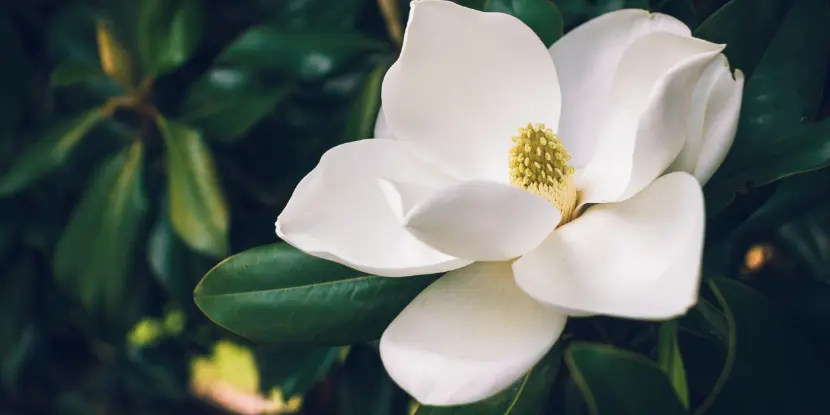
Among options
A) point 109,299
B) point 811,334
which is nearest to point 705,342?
point 811,334

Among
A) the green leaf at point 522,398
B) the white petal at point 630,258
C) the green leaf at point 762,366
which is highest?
the white petal at point 630,258

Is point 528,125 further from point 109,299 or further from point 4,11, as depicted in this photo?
point 4,11

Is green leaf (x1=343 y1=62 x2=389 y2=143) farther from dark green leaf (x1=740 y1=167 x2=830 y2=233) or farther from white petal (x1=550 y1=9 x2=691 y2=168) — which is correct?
dark green leaf (x1=740 y1=167 x2=830 y2=233)

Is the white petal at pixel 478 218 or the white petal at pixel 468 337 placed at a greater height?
the white petal at pixel 478 218

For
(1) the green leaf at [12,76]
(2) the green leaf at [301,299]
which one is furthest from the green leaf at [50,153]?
(2) the green leaf at [301,299]

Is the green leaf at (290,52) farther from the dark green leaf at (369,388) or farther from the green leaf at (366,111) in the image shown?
the dark green leaf at (369,388)

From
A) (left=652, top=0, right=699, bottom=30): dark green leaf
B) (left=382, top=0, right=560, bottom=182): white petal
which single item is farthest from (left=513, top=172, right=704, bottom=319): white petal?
(left=652, top=0, right=699, bottom=30): dark green leaf
